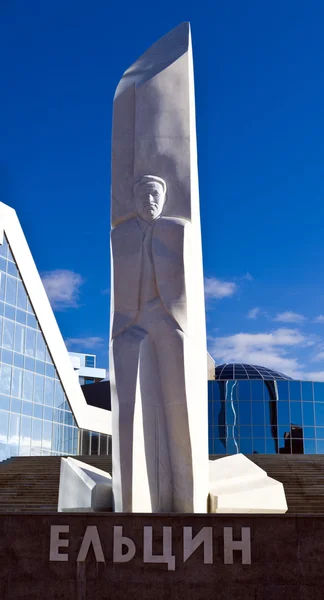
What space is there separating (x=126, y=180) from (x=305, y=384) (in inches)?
1176

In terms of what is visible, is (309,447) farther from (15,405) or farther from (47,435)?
(15,405)

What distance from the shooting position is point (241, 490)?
12.2 meters

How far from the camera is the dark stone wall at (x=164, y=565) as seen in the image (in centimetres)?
846

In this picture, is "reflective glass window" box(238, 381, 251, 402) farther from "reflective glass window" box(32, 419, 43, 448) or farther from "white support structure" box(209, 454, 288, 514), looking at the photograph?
"white support structure" box(209, 454, 288, 514)

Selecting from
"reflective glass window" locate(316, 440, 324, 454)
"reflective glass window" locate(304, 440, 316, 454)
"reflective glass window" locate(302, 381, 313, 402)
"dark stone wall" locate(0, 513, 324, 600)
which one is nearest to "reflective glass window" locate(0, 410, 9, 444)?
"reflective glass window" locate(304, 440, 316, 454)

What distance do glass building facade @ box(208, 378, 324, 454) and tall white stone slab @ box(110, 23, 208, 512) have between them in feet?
91.5

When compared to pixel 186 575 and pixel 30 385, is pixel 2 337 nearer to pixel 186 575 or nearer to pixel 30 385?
pixel 30 385

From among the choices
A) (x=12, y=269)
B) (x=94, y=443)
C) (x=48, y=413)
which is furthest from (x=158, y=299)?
(x=94, y=443)

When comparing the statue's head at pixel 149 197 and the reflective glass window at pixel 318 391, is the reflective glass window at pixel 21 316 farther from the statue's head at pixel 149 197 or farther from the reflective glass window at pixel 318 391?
the statue's head at pixel 149 197

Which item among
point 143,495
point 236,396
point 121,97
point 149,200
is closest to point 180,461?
point 143,495

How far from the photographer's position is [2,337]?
30.5 m

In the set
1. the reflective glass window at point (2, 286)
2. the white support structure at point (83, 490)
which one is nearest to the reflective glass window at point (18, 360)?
the reflective glass window at point (2, 286)

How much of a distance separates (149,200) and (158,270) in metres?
1.13

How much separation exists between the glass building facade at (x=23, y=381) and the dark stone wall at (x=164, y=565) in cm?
2212
